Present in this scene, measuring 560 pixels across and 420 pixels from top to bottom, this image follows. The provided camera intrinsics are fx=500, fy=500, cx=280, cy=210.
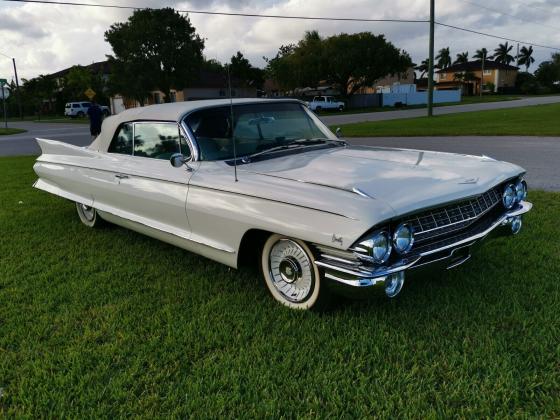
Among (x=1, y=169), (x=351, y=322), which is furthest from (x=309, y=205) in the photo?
(x=1, y=169)

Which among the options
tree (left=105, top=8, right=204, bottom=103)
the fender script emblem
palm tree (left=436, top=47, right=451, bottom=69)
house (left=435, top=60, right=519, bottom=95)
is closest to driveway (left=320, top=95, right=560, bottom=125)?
tree (left=105, top=8, right=204, bottom=103)

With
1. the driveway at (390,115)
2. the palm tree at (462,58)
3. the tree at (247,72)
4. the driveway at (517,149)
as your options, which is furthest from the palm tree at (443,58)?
the driveway at (517,149)

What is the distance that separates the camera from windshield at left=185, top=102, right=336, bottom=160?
3934 millimetres

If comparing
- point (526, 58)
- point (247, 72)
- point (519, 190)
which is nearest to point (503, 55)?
point (526, 58)

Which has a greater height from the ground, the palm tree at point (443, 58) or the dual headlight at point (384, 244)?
the palm tree at point (443, 58)

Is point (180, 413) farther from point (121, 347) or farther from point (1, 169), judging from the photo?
point (1, 169)

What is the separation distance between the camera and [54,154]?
19.0 feet

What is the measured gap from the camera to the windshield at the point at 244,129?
3934 mm

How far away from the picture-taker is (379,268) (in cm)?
278

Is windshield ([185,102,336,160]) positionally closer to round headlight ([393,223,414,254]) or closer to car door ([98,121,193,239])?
car door ([98,121,193,239])

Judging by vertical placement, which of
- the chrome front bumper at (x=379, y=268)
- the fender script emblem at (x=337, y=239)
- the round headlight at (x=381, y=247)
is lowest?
the chrome front bumper at (x=379, y=268)

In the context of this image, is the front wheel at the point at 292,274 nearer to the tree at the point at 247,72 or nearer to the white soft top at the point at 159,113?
the white soft top at the point at 159,113

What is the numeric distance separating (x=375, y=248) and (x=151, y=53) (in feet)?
141

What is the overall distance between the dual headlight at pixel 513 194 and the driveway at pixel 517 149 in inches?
137
